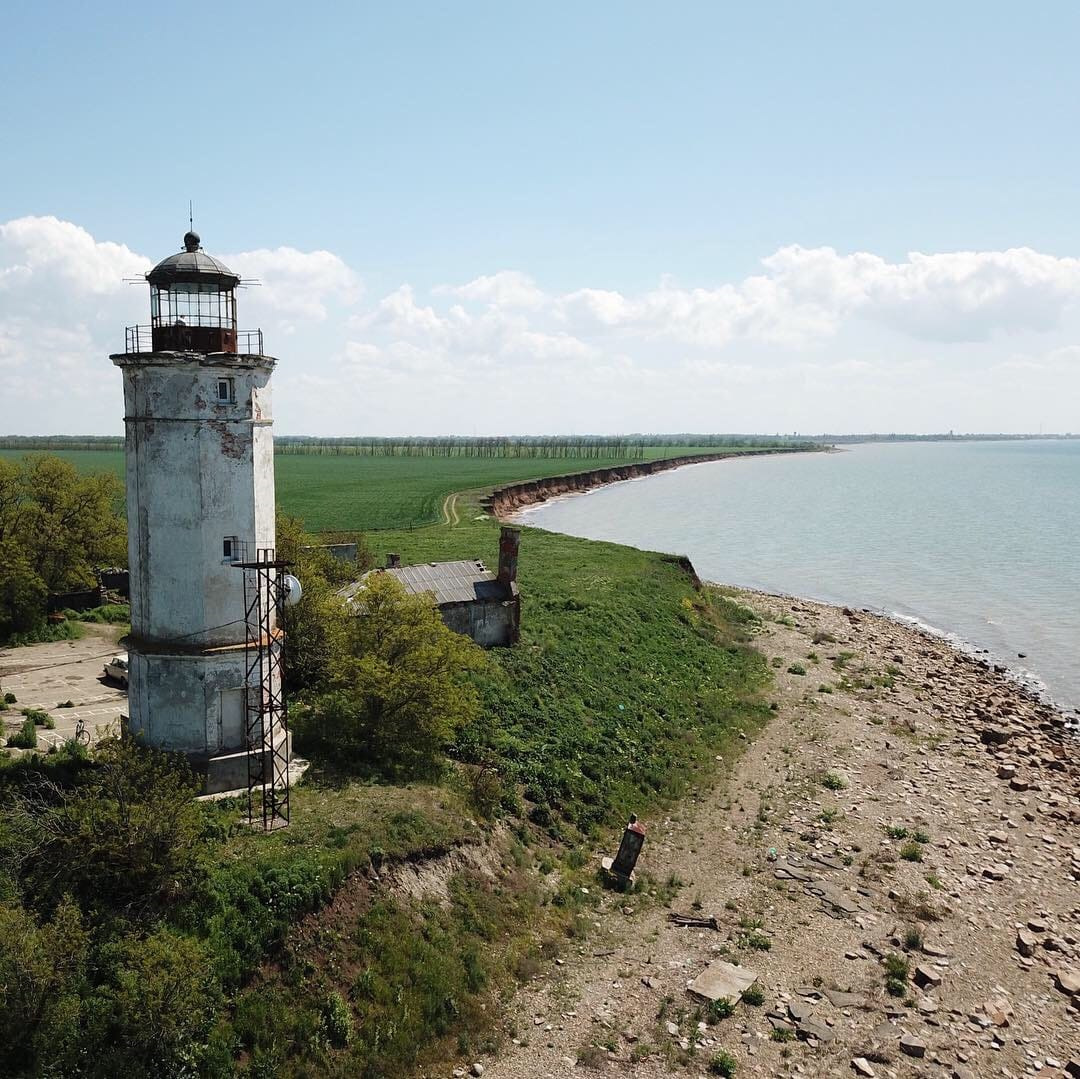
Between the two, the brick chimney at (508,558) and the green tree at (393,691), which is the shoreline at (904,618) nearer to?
the brick chimney at (508,558)

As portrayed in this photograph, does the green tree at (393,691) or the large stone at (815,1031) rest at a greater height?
Answer: the green tree at (393,691)

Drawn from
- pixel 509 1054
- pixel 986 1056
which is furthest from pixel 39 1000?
pixel 986 1056

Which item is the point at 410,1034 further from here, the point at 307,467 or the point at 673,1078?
the point at 307,467

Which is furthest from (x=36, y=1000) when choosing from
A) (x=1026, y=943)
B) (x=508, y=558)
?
(x=508, y=558)

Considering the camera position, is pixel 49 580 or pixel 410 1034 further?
pixel 49 580

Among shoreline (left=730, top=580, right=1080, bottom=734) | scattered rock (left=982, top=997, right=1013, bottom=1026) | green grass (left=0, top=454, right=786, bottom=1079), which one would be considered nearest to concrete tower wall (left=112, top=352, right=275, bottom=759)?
green grass (left=0, top=454, right=786, bottom=1079)

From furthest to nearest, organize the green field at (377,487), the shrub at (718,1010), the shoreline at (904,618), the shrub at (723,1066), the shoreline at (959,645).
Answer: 1. the green field at (377,487)
2. the shoreline at (904,618)
3. the shoreline at (959,645)
4. the shrub at (718,1010)
5. the shrub at (723,1066)

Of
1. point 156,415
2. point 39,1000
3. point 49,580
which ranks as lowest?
point 39,1000

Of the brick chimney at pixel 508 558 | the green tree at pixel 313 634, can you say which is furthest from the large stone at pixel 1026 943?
the brick chimney at pixel 508 558
